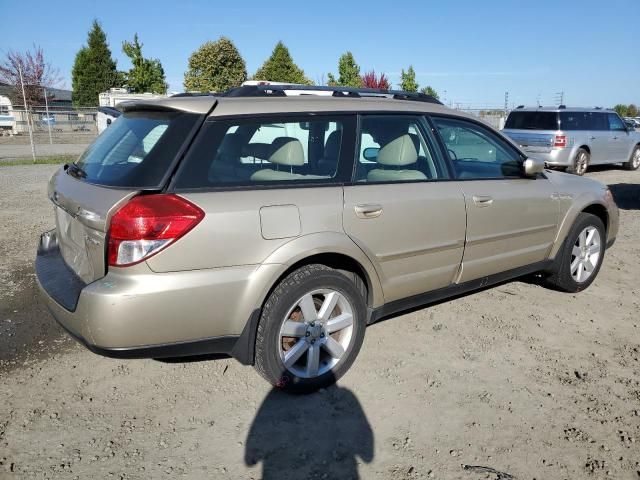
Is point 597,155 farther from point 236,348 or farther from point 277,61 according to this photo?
point 277,61

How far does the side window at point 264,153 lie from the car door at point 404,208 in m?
0.20

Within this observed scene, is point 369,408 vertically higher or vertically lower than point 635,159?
lower

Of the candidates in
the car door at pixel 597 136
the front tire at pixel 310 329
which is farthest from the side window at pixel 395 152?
the car door at pixel 597 136

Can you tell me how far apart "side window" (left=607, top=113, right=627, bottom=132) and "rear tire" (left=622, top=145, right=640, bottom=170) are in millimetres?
933

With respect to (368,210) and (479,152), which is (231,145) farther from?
(479,152)

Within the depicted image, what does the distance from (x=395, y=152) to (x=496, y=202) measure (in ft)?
2.94

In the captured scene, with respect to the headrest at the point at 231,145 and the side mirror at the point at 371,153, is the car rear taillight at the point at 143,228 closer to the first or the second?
the headrest at the point at 231,145

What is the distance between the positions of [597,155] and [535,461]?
44.2ft

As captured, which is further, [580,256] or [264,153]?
[580,256]

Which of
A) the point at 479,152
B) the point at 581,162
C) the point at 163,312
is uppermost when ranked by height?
the point at 479,152

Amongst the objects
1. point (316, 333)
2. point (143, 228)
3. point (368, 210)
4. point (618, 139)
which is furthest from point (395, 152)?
point (618, 139)

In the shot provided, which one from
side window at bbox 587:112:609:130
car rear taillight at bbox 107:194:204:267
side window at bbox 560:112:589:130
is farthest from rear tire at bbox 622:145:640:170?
car rear taillight at bbox 107:194:204:267

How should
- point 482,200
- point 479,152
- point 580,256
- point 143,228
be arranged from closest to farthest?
point 143,228 → point 482,200 → point 479,152 → point 580,256

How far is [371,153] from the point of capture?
3.50m
